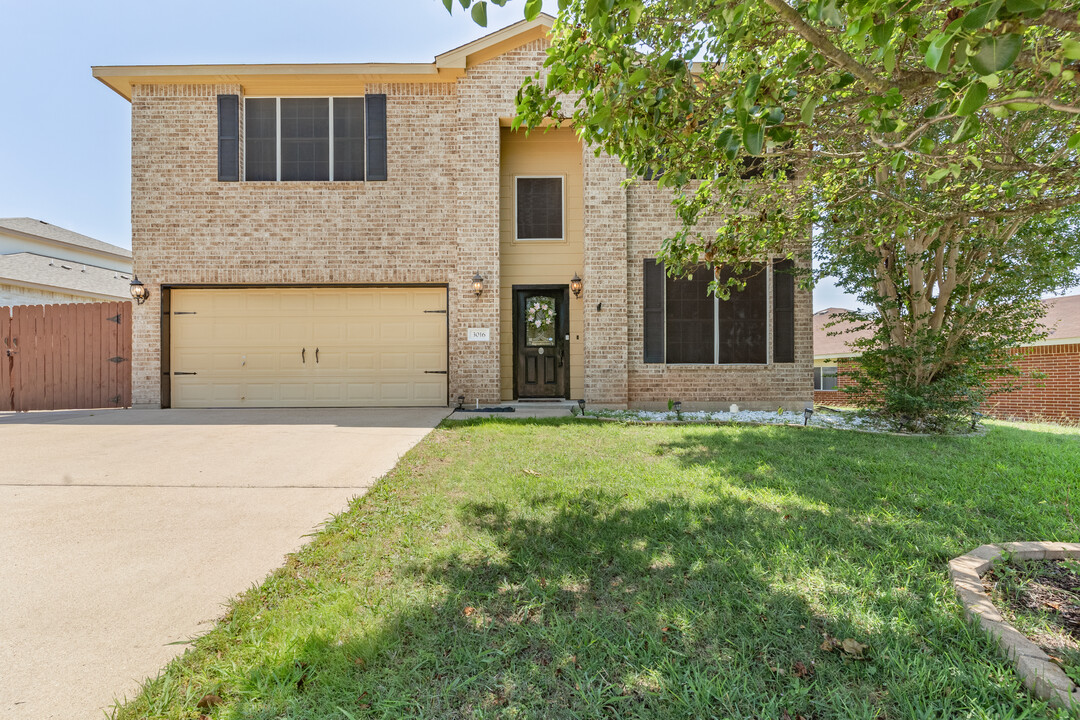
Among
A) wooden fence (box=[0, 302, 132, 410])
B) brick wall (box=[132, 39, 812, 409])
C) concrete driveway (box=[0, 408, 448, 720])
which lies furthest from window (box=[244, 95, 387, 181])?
concrete driveway (box=[0, 408, 448, 720])

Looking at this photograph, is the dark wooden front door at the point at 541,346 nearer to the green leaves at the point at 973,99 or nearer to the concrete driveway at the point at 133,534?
the concrete driveway at the point at 133,534

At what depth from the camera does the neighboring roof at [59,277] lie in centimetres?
1210

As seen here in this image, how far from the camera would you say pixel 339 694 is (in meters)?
1.30

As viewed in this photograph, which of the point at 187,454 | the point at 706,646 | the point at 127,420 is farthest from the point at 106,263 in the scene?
the point at 706,646

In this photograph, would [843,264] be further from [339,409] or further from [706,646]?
[339,409]

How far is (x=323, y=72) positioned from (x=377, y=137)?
1.34 m

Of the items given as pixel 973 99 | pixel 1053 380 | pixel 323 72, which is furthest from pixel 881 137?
pixel 1053 380

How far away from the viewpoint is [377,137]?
→ 26.1ft

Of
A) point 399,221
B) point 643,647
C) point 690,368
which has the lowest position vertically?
point 643,647

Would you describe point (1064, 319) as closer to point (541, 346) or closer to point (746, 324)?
point (746, 324)

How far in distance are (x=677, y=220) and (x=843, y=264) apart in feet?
9.46

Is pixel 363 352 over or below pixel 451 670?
over

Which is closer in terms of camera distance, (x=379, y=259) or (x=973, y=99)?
(x=973, y=99)

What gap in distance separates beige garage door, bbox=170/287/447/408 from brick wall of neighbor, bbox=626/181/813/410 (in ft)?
12.1
